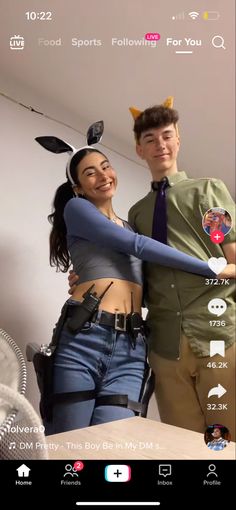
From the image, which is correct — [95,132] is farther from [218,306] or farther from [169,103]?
[218,306]

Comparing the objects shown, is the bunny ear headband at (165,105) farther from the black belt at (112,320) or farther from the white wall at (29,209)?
the black belt at (112,320)

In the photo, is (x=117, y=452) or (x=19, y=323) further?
(x=19, y=323)

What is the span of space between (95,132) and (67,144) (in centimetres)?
4

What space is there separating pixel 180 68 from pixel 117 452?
1.43 ft

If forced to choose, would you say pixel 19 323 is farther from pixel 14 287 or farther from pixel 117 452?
pixel 117 452

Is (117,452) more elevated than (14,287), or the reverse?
(14,287)

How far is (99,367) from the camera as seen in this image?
0.47 m

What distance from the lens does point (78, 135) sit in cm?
49
